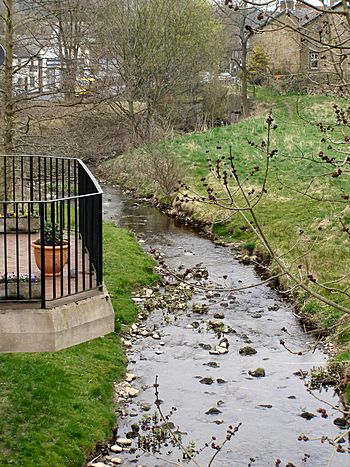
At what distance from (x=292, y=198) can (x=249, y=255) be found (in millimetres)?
3985

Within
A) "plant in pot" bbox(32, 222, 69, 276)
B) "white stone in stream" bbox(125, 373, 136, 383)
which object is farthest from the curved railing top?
"white stone in stream" bbox(125, 373, 136, 383)

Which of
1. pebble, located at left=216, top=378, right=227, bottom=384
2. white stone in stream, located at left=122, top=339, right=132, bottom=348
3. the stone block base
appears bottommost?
pebble, located at left=216, top=378, right=227, bottom=384

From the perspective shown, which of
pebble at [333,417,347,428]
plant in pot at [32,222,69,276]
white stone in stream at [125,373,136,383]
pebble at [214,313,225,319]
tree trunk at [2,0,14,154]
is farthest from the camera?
tree trunk at [2,0,14,154]

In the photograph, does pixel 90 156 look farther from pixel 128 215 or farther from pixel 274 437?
pixel 274 437

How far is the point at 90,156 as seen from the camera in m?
34.2

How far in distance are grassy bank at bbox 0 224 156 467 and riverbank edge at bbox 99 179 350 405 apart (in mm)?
3343

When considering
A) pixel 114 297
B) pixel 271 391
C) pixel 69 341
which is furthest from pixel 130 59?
pixel 69 341

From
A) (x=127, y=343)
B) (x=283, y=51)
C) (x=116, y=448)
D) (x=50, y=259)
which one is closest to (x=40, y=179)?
(x=127, y=343)

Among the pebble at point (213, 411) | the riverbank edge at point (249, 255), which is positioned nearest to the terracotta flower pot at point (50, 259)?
the riverbank edge at point (249, 255)

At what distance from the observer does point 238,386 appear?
39.2 ft

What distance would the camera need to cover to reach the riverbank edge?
473 inches

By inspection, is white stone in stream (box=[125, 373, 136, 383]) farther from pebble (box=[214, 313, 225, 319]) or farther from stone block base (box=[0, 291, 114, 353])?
stone block base (box=[0, 291, 114, 353])

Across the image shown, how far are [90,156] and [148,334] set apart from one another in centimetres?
2113

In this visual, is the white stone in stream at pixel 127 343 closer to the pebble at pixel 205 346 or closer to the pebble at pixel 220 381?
the pebble at pixel 205 346
